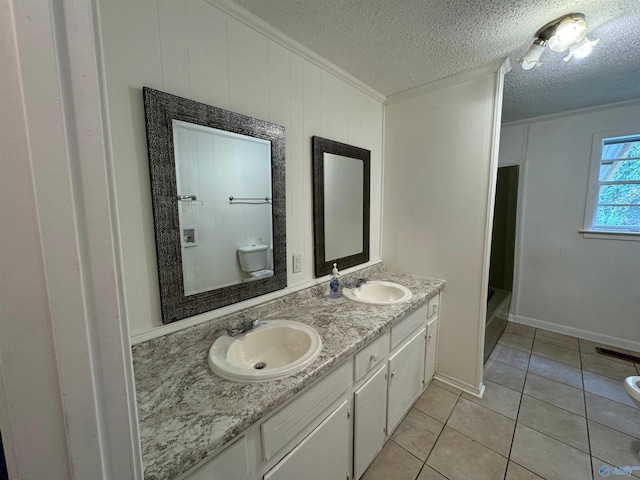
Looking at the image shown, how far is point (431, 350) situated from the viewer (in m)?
1.95

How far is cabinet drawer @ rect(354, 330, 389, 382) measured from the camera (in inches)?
46.6

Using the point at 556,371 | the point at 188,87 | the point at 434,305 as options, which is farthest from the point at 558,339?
the point at 188,87

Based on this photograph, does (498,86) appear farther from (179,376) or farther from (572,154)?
(179,376)

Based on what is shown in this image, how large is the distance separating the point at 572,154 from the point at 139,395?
3.80m

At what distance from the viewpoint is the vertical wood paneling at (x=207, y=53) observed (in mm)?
1051

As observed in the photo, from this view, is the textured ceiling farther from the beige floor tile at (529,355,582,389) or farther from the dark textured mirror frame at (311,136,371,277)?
the beige floor tile at (529,355,582,389)

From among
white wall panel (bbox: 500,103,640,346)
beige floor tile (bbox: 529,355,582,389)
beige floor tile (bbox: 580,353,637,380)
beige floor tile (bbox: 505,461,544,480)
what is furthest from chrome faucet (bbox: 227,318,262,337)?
white wall panel (bbox: 500,103,640,346)

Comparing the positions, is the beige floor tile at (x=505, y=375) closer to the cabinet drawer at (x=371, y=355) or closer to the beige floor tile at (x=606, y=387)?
the beige floor tile at (x=606, y=387)

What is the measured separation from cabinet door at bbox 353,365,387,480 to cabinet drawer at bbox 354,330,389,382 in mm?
68

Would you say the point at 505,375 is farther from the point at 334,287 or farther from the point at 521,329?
the point at 334,287

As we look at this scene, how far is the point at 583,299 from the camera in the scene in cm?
261

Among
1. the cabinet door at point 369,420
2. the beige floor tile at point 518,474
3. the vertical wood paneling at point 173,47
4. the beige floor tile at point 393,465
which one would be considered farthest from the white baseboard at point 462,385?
the vertical wood paneling at point 173,47

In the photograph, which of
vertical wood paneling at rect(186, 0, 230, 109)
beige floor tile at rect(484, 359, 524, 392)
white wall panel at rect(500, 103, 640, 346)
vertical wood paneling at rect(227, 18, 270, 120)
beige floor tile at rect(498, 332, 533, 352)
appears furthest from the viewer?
beige floor tile at rect(498, 332, 533, 352)

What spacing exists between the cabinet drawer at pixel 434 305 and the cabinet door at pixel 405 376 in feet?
0.55
